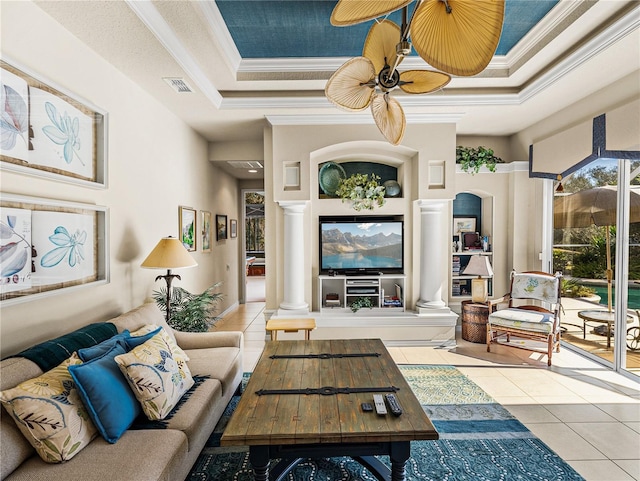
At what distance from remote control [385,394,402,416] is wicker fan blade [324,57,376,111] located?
1.65m

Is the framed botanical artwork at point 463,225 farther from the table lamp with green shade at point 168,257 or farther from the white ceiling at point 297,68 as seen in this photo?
the table lamp with green shade at point 168,257

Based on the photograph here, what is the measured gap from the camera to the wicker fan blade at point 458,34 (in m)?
1.30

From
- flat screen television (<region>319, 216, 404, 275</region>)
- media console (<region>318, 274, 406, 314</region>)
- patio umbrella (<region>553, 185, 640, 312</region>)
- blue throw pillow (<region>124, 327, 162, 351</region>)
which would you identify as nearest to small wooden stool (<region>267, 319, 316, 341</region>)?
media console (<region>318, 274, 406, 314</region>)

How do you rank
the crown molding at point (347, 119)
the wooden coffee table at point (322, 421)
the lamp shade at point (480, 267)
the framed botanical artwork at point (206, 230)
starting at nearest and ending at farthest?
the wooden coffee table at point (322, 421) < the crown molding at point (347, 119) < the lamp shade at point (480, 267) < the framed botanical artwork at point (206, 230)

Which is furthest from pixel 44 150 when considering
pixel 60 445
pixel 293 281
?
pixel 293 281

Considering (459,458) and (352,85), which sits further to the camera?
(459,458)

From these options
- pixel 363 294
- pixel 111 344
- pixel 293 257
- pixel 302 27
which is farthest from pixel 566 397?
pixel 302 27

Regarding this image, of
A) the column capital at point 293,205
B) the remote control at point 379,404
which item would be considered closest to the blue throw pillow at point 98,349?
the remote control at point 379,404

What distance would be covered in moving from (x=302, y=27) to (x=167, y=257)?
7.30 feet

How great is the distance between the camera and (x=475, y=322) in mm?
4531

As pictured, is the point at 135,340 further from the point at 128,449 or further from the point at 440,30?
the point at 440,30

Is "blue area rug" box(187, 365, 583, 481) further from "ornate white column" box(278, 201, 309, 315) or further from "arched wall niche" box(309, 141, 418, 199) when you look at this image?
"arched wall niche" box(309, 141, 418, 199)

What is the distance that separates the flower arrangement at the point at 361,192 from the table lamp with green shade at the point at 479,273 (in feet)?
4.42

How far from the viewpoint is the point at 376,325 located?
173 inches
